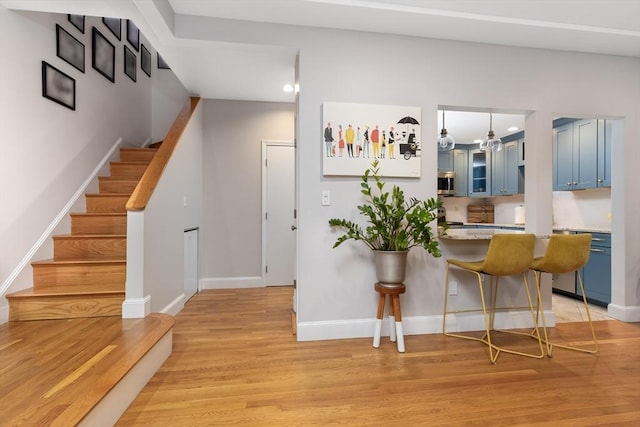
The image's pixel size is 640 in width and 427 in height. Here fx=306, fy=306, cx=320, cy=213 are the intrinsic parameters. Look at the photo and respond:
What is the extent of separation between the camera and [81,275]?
2557 millimetres

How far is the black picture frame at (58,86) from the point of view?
264 centimetres

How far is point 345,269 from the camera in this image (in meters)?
2.55

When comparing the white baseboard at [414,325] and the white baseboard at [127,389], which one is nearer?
the white baseboard at [127,389]

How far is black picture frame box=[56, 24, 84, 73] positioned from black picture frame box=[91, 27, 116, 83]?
0.23m

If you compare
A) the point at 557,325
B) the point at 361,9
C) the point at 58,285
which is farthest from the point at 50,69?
the point at 557,325

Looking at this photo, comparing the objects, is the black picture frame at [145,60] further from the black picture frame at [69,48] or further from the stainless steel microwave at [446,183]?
the stainless steel microwave at [446,183]

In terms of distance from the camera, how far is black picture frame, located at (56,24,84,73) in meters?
2.79

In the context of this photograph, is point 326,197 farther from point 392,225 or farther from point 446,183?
point 446,183

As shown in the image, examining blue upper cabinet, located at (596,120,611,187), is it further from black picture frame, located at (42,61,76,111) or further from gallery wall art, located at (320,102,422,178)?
black picture frame, located at (42,61,76,111)

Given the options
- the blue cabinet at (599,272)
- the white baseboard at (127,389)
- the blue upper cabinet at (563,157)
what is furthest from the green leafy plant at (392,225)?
the blue upper cabinet at (563,157)

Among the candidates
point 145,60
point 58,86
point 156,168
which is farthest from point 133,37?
point 156,168

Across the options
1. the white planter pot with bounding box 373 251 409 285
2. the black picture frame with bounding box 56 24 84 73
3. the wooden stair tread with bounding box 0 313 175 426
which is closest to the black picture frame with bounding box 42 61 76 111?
the black picture frame with bounding box 56 24 84 73

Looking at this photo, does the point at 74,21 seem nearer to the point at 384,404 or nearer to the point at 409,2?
the point at 409,2

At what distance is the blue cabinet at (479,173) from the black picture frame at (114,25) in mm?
6053
